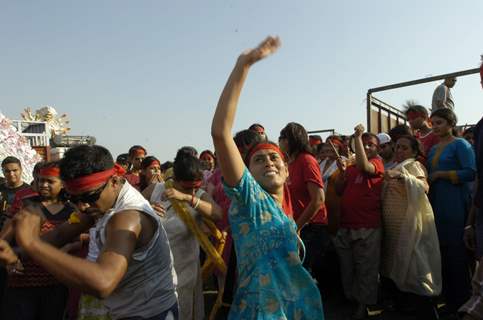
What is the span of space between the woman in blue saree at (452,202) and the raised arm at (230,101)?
297cm

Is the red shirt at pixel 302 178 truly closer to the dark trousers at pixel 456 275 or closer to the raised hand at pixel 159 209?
the raised hand at pixel 159 209

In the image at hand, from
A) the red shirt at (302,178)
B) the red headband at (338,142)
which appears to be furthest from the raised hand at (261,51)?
the red headband at (338,142)

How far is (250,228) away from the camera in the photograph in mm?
1994

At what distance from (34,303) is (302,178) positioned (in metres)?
2.50

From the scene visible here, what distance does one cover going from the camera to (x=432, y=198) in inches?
166

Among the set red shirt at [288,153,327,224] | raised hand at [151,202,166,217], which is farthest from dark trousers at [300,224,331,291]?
raised hand at [151,202,166,217]

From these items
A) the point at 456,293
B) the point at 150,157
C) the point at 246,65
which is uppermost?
the point at 246,65

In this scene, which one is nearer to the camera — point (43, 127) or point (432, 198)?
point (432, 198)

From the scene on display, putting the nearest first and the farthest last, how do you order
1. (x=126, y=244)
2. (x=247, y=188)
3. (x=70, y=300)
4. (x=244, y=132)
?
1. (x=126, y=244)
2. (x=247, y=188)
3. (x=70, y=300)
4. (x=244, y=132)

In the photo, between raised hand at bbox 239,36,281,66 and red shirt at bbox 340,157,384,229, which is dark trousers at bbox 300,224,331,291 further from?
raised hand at bbox 239,36,281,66

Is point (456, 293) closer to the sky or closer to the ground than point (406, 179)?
closer to the ground

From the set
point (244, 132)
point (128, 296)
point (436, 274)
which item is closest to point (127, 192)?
point (128, 296)

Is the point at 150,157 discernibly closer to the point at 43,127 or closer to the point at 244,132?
the point at 244,132

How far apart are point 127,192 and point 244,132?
1703 millimetres
